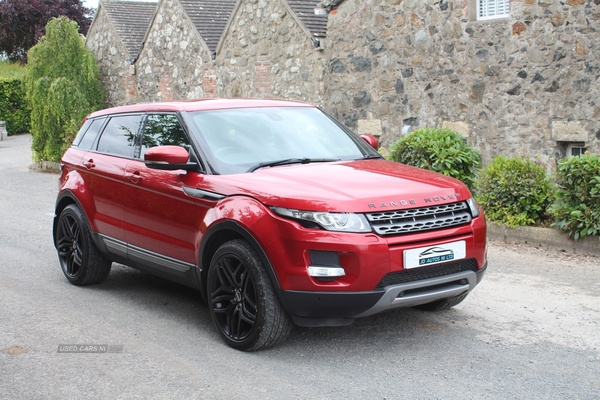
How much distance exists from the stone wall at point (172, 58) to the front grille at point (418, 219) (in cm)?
1558

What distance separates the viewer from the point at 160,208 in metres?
6.67

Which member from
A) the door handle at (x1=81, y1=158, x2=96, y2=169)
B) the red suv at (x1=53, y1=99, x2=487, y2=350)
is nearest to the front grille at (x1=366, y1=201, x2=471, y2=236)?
the red suv at (x1=53, y1=99, x2=487, y2=350)

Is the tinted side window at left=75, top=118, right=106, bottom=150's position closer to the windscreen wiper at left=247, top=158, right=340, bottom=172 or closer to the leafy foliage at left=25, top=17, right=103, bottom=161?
the windscreen wiper at left=247, top=158, right=340, bottom=172

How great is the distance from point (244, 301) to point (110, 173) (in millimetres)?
2276

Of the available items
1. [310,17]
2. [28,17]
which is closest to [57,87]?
[310,17]

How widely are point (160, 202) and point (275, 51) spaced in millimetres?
11971

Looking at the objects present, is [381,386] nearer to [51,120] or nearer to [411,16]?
[411,16]

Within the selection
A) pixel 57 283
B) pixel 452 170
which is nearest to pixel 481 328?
pixel 57 283

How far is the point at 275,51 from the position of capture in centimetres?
1817

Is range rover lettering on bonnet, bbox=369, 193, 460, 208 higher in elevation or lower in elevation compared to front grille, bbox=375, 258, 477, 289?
higher

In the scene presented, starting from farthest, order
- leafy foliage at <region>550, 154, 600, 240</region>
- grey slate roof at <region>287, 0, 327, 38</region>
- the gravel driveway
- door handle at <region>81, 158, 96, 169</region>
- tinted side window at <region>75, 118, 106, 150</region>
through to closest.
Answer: grey slate roof at <region>287, 0, 327, 38</region> < leafy foliage at <region>550, 154, 600, 240</region> < tinted side window at <region>75, 118, 106, 150</region> < door handle at <region>81, 158, 96, 169</region> < the gravel driveway

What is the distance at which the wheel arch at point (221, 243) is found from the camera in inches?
218

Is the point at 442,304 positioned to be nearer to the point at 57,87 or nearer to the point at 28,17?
the point at 57,87

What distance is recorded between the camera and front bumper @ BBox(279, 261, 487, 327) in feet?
17.6
